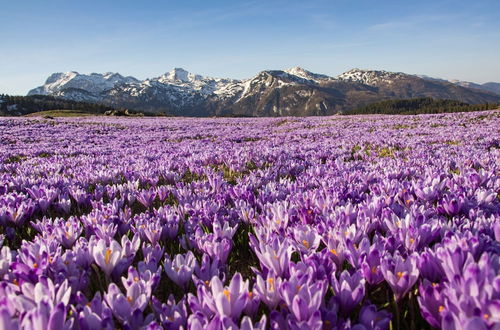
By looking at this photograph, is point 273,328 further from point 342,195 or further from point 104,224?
point 342,195

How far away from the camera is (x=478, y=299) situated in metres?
1.62

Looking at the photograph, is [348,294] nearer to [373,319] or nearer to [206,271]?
[373,319]

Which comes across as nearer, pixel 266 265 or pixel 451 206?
pixel 266 265

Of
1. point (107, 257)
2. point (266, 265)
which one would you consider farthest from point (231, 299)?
point (107, 257)

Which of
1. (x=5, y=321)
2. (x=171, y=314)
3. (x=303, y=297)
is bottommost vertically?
(x=171, y=314)

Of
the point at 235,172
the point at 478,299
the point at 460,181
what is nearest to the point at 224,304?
the point at 478,299

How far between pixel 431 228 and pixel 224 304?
1.84m

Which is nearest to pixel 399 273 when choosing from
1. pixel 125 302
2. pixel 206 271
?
pixel 206 271

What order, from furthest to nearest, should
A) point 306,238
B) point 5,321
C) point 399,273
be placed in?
point 306,238
point 399,273
point 5,321

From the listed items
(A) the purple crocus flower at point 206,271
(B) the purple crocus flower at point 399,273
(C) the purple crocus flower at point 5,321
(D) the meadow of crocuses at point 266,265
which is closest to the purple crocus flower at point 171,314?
(D) the meadow of crocuses at point 266,265

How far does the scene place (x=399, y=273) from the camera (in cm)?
204

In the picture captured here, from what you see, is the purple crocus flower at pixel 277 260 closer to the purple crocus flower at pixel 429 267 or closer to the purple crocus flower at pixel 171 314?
the purple crocus flower at pixel 171 314

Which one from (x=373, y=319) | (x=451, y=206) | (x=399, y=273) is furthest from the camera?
(x=451, y=206)

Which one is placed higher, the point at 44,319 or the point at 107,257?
the point at 44,319
